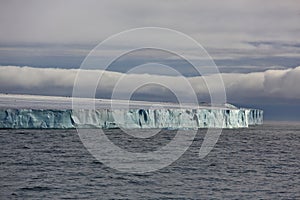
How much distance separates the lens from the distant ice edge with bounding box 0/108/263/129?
53.4 meters

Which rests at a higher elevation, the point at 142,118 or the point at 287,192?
the point at 142,118

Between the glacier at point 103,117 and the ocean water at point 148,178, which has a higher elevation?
the glacier at point 103,117

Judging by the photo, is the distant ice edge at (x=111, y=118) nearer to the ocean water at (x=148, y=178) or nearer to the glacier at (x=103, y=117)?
the glacier at (x=103, y=117)

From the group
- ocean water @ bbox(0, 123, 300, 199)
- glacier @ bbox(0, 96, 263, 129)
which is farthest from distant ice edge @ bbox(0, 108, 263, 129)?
ocean water @ bbox(0, 123, 300, 199)

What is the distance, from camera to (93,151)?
39469 mm

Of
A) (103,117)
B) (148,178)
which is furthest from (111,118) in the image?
(148,178)

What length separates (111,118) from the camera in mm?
56469

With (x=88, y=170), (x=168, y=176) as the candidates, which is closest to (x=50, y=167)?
(x=88, y=170)

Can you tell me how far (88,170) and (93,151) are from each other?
35.9 feet

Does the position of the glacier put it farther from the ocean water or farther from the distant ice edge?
the ocean water

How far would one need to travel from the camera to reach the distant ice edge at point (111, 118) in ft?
175

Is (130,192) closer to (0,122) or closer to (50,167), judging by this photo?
(50,167)

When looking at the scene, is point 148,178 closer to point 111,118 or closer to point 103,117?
point 103,117

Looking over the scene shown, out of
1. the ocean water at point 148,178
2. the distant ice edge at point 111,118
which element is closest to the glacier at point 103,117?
the distant ice edge at point 111,118
